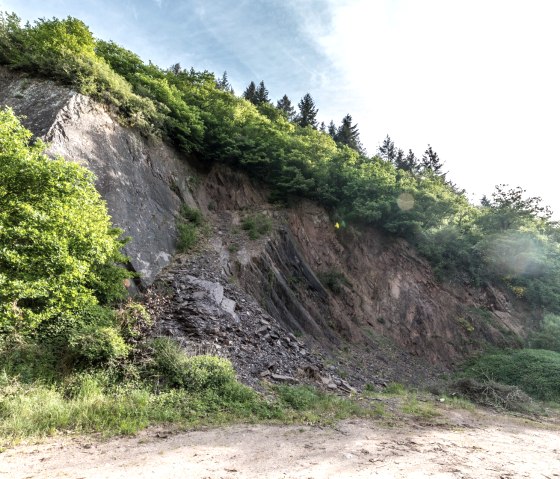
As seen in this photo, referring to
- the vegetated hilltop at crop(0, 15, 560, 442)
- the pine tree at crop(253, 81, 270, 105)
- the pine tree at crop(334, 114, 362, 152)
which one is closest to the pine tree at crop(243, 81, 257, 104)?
the pine tree at crop(253, 81, 270, 105)

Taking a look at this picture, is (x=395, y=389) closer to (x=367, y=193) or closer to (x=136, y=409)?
(x=136, y=409)

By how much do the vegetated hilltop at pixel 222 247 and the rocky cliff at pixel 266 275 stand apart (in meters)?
0.09

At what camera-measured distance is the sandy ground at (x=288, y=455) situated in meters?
4.97

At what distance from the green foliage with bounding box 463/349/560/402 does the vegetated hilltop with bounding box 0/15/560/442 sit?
1735 millimetres

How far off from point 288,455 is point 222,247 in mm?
11557

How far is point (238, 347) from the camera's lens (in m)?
11.0

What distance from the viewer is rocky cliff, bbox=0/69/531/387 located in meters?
12.3

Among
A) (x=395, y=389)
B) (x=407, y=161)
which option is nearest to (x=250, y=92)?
(x=407, y=161)

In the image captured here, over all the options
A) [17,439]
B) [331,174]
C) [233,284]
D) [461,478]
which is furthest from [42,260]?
[331,174]

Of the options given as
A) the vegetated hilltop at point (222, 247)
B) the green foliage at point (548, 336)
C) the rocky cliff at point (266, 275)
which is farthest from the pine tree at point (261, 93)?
the green foliage at point (548, 336)

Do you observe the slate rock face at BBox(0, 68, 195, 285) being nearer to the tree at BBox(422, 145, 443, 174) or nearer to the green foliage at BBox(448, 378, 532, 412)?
the green foliage at BBox(448, 378, 532, 412)

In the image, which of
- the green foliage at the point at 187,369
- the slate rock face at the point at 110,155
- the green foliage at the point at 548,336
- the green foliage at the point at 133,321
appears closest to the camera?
the green foliage at the point at 187,369

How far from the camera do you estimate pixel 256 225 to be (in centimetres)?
1862

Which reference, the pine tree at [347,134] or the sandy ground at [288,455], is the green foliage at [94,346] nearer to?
the sandy ground at [288,455]
